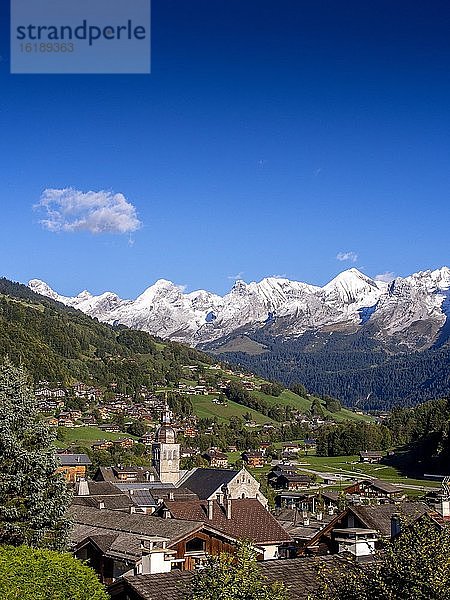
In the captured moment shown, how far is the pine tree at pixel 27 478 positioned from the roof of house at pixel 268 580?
285 inches

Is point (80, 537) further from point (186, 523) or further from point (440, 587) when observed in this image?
point (440, 587)

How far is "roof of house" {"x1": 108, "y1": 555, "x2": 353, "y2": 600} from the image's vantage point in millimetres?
20109

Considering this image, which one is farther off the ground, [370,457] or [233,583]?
[233,583]

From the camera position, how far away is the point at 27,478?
28906mm

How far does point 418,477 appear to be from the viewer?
390ft

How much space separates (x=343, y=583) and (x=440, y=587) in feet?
6.65

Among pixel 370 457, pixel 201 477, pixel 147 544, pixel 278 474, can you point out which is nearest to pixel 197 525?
pixel 147 544

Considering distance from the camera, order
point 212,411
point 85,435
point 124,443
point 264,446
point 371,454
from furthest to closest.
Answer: point 212,411 → point 264,446 → point 85,435 → point 371,454 → point 124,443

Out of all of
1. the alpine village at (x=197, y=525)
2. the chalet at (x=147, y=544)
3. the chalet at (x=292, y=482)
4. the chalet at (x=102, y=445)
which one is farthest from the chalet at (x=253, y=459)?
the chalet at (x=147, y=544)

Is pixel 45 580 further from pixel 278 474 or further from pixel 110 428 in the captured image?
pixel 110 428

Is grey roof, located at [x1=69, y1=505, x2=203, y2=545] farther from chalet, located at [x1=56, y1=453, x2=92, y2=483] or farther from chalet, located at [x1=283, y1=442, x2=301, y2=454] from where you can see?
chalet, located at [x1=283, y1=442, x2=301, y2=454]

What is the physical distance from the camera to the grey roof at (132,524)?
112 feet

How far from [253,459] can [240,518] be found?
101595mm

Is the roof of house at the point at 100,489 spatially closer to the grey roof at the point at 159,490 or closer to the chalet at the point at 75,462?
the grey roof at the point at 159,490
